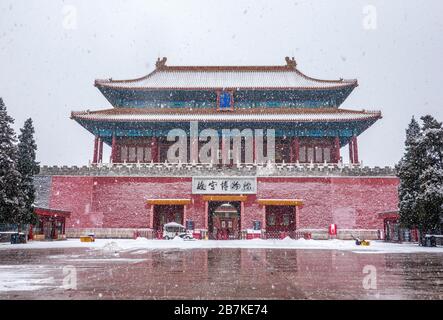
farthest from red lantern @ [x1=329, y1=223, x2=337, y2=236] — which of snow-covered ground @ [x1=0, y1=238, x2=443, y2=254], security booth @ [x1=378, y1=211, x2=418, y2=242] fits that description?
snow-covered ground @ [x1=0, y1=238, x2=443, y2=254]

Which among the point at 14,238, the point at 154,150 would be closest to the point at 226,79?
the point at 154,150

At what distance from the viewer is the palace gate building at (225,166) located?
92.3ft

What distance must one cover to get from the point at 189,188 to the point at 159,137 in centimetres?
593

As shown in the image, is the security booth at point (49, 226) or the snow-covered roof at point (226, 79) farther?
the snow-covered roof at point (226, 79)

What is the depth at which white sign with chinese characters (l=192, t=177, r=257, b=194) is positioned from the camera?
93.2ft

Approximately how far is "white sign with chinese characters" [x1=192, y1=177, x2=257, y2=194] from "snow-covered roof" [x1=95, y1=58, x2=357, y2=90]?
8.24 m

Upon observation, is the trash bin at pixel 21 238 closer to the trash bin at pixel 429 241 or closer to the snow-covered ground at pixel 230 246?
the snow-covered ground at pixel 230 246

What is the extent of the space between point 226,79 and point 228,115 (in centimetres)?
496

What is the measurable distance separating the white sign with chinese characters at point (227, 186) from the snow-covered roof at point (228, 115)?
15.1ft

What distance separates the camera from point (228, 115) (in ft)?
103

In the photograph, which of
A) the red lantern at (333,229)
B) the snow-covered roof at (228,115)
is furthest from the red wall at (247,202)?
the snow-covered roof at (228,115)
